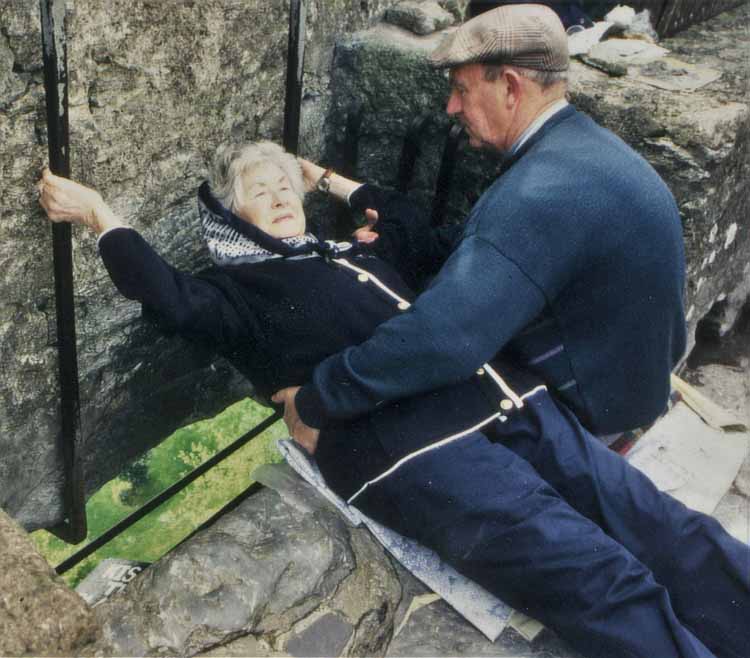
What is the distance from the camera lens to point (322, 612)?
212 cm

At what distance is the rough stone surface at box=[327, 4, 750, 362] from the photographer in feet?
9.32

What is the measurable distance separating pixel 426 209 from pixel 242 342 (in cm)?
112

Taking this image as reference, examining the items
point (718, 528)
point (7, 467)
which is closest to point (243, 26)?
point (7, 467)

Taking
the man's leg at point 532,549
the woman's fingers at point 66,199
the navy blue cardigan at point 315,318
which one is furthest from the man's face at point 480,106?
the woman's fingers at point 66,199

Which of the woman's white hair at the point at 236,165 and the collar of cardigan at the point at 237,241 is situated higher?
the woman's white hair at the point at 236,165

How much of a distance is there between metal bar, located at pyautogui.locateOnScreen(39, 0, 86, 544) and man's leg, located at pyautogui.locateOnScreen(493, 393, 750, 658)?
1267 millimetres

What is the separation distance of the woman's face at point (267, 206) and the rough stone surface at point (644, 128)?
0.67 metres

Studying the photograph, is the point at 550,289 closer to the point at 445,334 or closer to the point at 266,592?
the point at 445,334

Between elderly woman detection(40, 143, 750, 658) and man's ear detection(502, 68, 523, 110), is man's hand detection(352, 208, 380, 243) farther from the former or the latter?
man's ear detection(502, 68, 523, 110)

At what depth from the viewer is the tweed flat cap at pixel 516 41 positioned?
7.83 ft

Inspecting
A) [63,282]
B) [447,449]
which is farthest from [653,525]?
[63,282]

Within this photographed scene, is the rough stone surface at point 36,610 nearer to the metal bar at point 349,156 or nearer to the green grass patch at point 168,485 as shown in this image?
the green grass patch at point 168,485

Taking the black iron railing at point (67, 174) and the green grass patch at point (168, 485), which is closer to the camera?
the black iron railing at point (67, 174)

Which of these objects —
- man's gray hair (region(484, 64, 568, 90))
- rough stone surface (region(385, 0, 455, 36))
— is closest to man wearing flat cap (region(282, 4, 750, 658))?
man's gray hair (region(484, 64, 568, 90))
